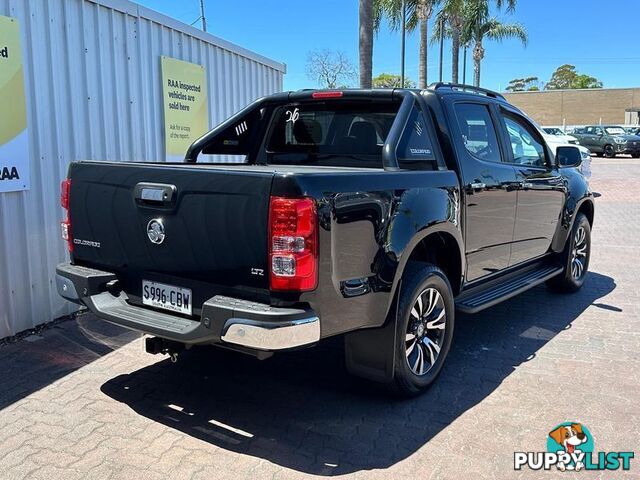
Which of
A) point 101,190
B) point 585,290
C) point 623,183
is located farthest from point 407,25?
point 101,190

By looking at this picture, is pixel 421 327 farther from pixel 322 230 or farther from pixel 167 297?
pixel 167 297

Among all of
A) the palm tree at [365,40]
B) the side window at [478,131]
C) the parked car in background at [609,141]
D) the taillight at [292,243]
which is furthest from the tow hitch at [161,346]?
the parked car in background at [609,141]

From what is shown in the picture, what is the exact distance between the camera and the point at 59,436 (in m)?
3.46

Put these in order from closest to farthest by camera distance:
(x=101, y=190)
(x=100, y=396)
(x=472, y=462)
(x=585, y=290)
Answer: (x=472, y=462) → (x=101, y=190) → (x=100, y=396) → (x=585, y=290)

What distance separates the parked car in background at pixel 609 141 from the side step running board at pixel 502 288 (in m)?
30.9

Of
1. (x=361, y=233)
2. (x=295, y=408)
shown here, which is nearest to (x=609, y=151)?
(x=295, y=408)

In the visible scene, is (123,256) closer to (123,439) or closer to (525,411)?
(123,439)

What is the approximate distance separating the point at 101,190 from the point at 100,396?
1.39 m

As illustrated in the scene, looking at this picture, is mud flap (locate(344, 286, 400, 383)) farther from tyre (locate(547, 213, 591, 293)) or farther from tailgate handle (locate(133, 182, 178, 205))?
tyre (locate(547, 213, 591, 293))

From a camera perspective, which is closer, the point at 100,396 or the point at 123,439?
the point at 123,439

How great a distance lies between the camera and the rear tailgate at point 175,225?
3031 mm

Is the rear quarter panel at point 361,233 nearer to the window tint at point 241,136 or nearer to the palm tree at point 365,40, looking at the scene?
the window tint at point 241,136

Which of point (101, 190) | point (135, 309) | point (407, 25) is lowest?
point (135, 309)

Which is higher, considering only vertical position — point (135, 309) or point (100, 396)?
point (135, 309)
